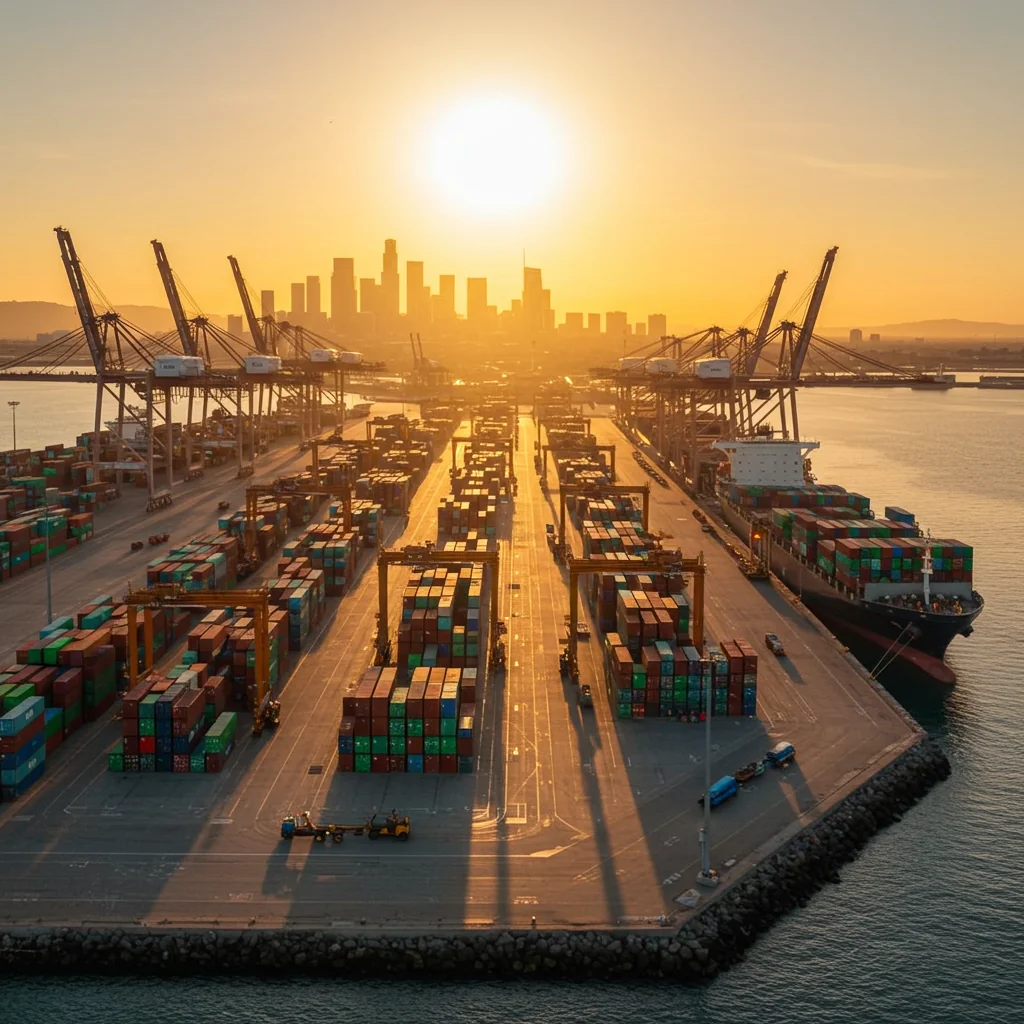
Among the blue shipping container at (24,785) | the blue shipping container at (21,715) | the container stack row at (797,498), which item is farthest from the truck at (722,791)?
the container stack row at (797,498)

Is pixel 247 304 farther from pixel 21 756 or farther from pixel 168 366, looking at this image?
pixel 21 756

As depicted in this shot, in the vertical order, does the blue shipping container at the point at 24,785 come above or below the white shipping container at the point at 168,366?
below

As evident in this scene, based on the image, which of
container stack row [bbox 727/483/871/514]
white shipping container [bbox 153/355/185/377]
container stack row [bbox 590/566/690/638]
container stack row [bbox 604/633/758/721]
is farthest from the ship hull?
white shipping container [bbox 153/355/185/377]

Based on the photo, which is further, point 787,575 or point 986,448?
point 986,448

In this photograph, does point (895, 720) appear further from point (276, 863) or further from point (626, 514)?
point (626, 514)

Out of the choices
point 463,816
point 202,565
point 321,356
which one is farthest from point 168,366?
point 463,816

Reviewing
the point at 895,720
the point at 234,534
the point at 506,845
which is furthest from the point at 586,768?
the point at 234,534

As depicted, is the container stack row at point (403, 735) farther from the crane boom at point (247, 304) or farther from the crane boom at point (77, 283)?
the crane boom at point (247, 304)
